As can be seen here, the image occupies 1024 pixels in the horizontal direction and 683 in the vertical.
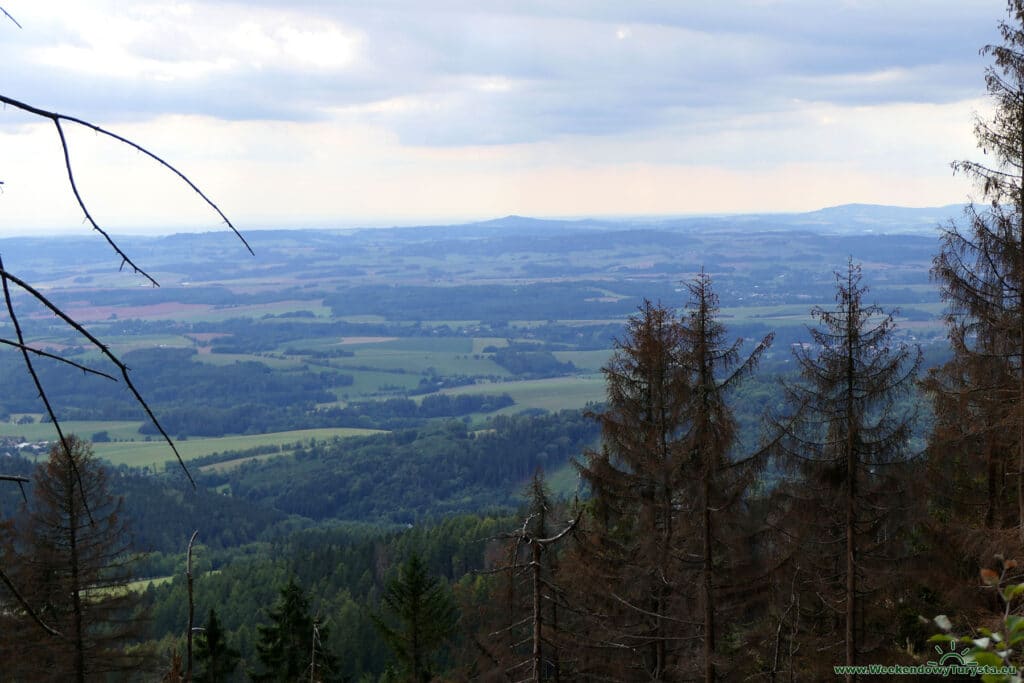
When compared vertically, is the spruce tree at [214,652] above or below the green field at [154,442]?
above

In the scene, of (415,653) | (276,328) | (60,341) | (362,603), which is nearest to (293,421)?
(60,341)

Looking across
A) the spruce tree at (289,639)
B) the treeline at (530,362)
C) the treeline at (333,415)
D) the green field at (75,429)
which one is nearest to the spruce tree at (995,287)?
the spruce tree at (289,639)

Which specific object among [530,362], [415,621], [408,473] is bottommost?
[408,473]

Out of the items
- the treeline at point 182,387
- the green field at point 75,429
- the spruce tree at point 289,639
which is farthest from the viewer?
the treeline at point 182,387

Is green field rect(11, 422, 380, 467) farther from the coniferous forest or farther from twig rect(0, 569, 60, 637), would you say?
twig rect(0, 569, 60, 637)

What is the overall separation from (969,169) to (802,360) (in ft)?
10.6

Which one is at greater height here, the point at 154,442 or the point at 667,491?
the point at 667,491

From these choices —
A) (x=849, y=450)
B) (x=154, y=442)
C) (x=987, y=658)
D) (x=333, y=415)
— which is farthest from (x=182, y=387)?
(x=987, y=658)

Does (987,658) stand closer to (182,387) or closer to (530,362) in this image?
(530,362)

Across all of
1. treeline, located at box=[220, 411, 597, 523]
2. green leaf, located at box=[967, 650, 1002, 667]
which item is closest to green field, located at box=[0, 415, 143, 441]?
treeline, located at box=[220, 411, 597, 523]

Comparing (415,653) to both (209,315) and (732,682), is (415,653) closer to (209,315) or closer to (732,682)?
(732,682)

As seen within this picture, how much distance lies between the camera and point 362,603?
4322 centimetres

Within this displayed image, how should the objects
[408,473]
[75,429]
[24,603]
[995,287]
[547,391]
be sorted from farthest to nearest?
[547,391] → [75,429] → [408,473] → [995,287] → [24,603]

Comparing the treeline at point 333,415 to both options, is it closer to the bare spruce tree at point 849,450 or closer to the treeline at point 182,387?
the treeline at point 182,387
